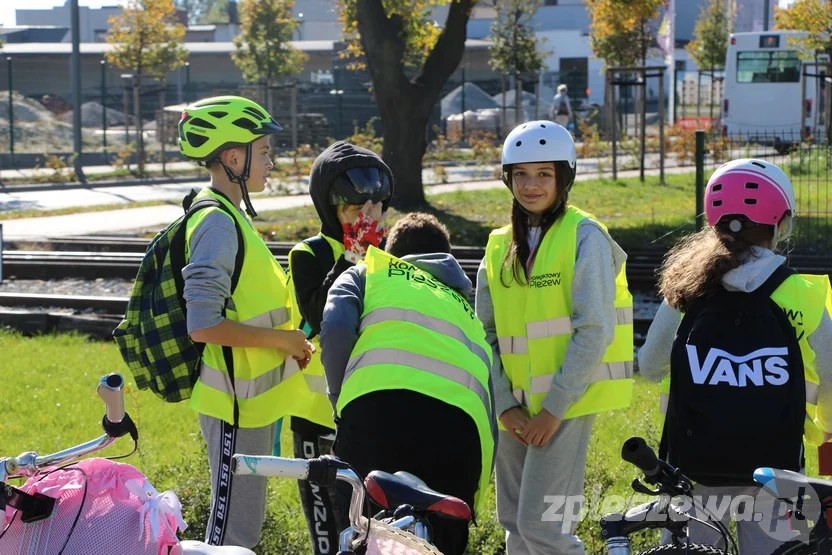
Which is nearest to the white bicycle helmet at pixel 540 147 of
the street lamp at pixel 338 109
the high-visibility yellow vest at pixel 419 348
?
the high-visibility yellow vest at pixel 419 348

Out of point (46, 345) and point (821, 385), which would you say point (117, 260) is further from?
point (821, 385)

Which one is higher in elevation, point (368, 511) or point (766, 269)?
point (766, 269)

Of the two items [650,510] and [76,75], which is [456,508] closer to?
[650,510]

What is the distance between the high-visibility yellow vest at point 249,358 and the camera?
13.5 feet

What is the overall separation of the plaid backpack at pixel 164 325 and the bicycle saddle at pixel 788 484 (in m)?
2.10

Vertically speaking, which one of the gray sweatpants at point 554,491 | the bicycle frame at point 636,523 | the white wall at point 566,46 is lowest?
the gray sweatpants at point 554,491

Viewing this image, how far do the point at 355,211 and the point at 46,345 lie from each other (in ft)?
20.3

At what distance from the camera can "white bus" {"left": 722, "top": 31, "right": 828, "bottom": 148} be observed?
33062 millimetres

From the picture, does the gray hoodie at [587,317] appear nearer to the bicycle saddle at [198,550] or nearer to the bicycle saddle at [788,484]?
the bicycle saddle at [788,484]

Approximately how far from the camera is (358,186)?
4270mm

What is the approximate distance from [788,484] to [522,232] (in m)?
1.87

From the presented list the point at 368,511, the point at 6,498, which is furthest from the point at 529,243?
the point at 6,498

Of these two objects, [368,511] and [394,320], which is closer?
[368,511]

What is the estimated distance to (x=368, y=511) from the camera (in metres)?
2.44
